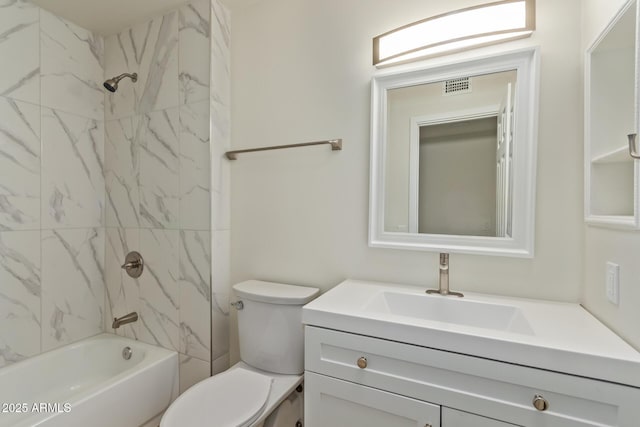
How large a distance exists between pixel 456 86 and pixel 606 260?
2.75ft

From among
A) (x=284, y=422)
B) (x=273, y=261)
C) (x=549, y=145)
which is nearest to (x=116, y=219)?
(x=273, y=261)

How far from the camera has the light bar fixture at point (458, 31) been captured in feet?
3.77

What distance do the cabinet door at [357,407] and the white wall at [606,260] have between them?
583 millimetres

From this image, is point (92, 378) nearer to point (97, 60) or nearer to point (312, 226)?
point (312, 226)

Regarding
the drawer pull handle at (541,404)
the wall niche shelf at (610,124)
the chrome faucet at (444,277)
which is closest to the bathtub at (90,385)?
the chrome faucet at (444,277)

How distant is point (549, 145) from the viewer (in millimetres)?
1157

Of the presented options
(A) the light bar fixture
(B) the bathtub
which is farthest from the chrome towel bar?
(B) the bathtub

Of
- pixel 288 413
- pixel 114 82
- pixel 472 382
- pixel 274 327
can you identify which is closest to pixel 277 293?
pixel 274 327

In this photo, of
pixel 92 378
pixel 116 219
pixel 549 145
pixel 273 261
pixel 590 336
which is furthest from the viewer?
pixel 116 219

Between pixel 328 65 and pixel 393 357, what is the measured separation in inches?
53.8

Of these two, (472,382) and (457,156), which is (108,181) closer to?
(457,156)

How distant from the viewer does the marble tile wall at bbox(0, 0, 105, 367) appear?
1.65 metres

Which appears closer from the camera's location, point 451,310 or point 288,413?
point 451,310

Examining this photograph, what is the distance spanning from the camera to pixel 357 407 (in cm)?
104
